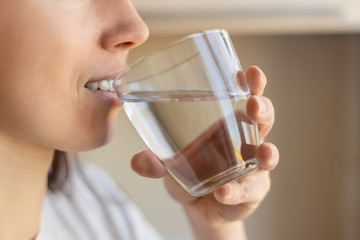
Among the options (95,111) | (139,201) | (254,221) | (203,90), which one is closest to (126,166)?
(139,201)

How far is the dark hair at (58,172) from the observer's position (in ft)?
3.81

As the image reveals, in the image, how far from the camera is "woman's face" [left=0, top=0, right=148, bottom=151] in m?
0.70

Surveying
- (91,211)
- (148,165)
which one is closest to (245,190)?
(148,165)

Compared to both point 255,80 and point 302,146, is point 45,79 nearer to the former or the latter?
point 255,80

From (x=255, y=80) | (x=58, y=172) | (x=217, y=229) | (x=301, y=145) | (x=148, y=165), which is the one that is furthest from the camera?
(x=301, y=145)

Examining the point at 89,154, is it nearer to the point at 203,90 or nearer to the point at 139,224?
the point at 139,224

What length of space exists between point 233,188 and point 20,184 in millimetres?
380

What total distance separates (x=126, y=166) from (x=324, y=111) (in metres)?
0.87

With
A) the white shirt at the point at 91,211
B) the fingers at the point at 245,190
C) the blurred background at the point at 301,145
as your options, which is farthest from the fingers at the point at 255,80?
the blurred background at the point at 301,145

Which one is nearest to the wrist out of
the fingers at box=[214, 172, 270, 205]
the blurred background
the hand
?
the hand

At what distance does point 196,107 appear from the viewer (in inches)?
21.5

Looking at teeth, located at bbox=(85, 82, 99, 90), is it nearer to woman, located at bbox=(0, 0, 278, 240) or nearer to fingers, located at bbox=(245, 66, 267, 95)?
A: woman, located at bbox=(0, 0, 278, 240)

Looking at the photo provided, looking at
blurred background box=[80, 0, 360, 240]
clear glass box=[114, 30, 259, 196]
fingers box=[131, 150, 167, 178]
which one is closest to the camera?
clear glass box=[114, 30, 259, 196]

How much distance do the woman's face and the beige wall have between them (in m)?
1.28
